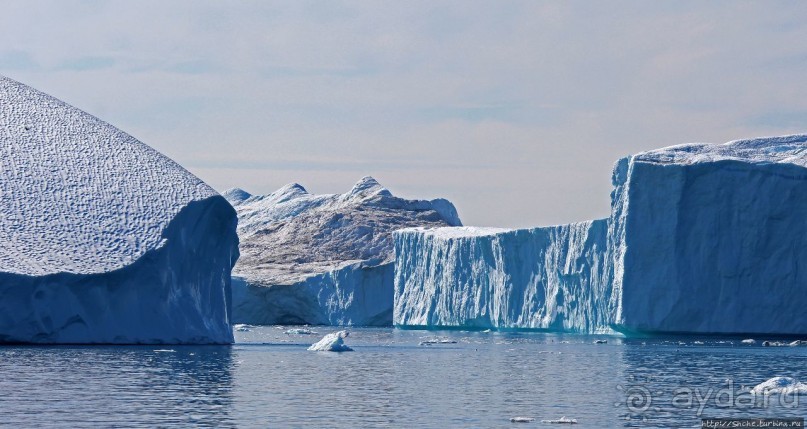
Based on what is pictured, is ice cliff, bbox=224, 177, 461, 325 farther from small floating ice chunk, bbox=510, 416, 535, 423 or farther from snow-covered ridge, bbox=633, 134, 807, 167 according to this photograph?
small floating ice chunk, bbox=510, 416, 535, 423

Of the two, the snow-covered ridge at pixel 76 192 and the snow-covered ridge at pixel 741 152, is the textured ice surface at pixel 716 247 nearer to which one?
the snow-covered ridge at pixel 741 152

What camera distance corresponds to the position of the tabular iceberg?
2778 centimetres

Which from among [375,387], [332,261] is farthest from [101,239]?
[332,261]

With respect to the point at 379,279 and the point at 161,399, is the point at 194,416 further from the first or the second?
the point at 379,279

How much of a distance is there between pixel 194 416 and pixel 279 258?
56338 mm

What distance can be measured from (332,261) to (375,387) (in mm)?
47618

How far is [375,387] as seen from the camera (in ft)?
66.6

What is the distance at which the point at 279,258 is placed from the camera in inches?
2830

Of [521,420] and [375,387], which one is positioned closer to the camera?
[521,420]

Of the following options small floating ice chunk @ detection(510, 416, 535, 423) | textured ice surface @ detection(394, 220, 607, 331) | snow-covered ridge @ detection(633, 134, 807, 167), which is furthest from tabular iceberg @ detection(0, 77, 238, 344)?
small floating ice chunk @ detection(510, 416, 535, 423)

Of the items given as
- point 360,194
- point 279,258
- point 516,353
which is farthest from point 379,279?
point 516,353

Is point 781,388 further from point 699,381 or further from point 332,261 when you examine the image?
point 332,261

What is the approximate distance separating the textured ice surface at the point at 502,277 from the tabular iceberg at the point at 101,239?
14.4 metres

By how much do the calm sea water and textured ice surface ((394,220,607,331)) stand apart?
12513 millimetres
